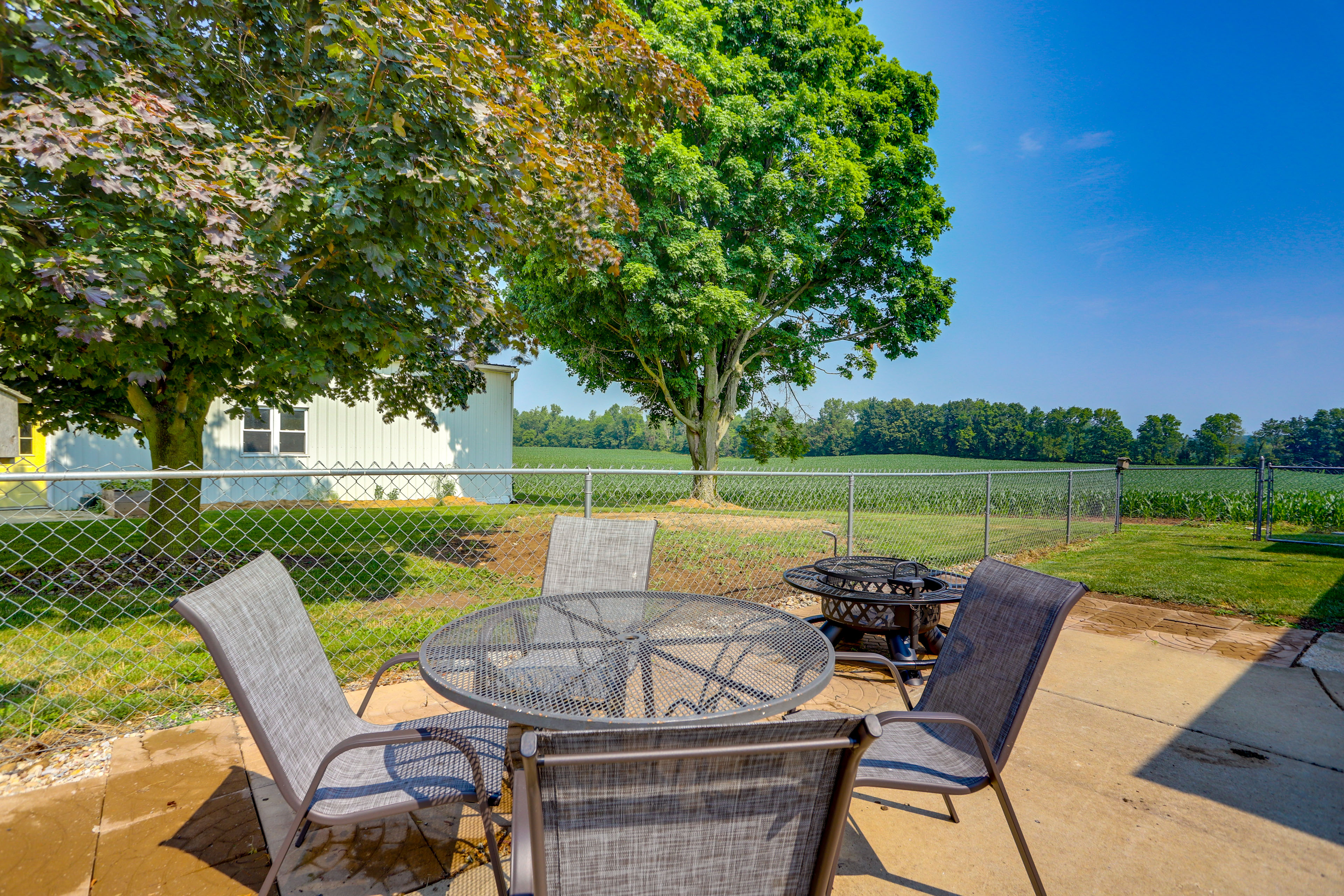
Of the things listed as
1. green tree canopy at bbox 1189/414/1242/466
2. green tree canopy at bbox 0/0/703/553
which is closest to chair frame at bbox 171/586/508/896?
green tree canopy at bbox 0/0/703/553

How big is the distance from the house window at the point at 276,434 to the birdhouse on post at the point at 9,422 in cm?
1116

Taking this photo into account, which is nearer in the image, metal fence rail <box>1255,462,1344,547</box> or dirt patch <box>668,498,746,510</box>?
metal fence rail <box>1255,462,1344,547</box>

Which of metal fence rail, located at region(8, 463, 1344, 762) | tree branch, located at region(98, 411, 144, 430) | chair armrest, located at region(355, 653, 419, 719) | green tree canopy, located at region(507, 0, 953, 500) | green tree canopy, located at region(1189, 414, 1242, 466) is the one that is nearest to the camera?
chair armrest, located at region(355, 653, 419, 719)

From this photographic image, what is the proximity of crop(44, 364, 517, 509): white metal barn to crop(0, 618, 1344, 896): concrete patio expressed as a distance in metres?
8.94

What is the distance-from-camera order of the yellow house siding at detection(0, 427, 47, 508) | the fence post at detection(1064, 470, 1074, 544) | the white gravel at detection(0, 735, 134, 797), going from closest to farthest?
the white gravel at detection(0, 735, 134, 797)
the fence post at detection(1064, 470, 1074, 544)
the yellow house siding at detection(0, 427, 47, 508)

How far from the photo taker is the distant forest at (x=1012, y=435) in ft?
93.5

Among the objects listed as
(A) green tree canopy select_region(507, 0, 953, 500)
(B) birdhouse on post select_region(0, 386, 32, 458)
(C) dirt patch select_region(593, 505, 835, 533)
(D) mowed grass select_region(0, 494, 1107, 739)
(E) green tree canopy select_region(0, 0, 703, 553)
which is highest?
(A) green tree canopy select_region(507, 0, 953, 500)

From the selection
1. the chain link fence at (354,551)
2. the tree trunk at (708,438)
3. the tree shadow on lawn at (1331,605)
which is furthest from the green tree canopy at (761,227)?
the tree shadow on lawn at (1331,605)

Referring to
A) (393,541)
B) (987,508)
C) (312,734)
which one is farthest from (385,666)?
(393,541)

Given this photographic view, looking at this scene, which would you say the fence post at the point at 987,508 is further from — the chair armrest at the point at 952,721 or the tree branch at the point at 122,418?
the tree branch at the point at 122,418

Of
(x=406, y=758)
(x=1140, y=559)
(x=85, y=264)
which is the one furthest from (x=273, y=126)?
(x=1140, y=559)

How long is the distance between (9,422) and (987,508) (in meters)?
7.58

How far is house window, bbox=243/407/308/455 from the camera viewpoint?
1246 cm

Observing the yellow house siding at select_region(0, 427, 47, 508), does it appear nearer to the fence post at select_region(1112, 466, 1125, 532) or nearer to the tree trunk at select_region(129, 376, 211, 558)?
the tree trunk at select_region(129, 376, 211, 558)
